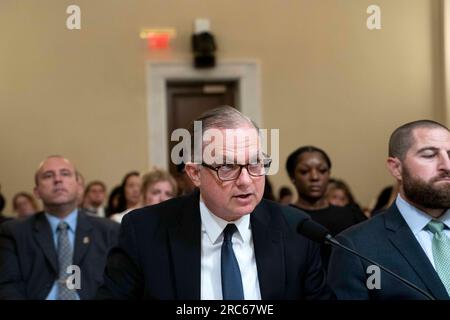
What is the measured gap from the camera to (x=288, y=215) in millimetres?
1849

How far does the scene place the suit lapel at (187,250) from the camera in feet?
5.69

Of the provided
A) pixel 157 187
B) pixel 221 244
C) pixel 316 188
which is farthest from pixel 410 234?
pixel 157 187

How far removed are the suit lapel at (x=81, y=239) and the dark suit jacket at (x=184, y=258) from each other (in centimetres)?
112

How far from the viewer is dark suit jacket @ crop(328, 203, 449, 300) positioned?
1833mm

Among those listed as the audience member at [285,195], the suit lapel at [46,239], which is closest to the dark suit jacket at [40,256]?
the suit lapel at [46,239]

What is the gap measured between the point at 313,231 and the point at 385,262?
0.38m

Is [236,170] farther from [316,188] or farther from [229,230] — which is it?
[316,188]

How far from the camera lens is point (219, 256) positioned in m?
1.77

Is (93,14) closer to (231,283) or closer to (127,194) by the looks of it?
(231,283)

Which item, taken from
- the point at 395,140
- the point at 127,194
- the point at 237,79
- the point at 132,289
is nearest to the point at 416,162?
the point at 395,140

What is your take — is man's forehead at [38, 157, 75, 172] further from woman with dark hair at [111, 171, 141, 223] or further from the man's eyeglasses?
the man's eyeglasses

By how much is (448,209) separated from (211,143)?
0.71 m

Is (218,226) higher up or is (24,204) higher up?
(218,226)

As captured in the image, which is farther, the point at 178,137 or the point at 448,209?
the point at 178,137
